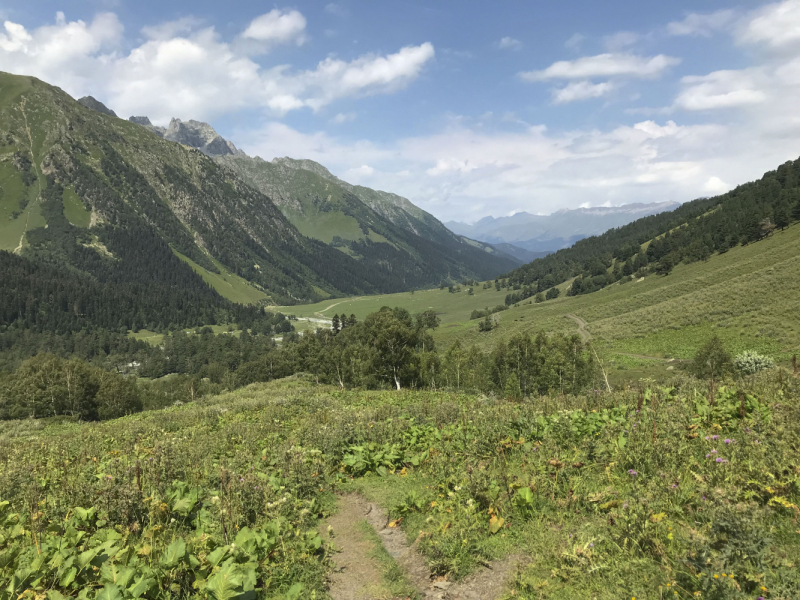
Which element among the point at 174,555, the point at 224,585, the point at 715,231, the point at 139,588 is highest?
the point at 715,231

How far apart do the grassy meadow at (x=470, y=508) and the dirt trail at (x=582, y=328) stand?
266 feet

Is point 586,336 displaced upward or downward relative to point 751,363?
downward

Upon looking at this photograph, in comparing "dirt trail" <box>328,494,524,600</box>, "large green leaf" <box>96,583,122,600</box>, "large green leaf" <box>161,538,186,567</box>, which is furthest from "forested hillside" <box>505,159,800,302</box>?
"large green leaf" <box>96,583,122,600</box>

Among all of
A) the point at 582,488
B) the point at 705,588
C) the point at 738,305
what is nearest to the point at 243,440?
the point at 582,488

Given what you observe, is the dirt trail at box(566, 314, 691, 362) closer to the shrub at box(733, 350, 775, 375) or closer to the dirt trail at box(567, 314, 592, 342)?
the dirt trail at box(567, 314, 592, 342)

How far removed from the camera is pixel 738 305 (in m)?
67.8

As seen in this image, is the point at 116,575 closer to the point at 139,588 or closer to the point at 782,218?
the point at 139,588

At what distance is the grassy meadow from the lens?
17.3ft

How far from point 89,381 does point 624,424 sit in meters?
88.3

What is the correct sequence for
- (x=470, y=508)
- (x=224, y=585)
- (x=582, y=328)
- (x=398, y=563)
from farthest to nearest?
(x=582, y=328) < (x=470, y=508) < (x=398, y=563) < (x=224, y=585)

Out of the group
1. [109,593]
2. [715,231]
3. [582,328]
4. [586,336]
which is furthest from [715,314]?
[715,231]

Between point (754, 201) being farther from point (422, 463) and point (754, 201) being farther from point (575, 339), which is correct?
→ point (422, 463)

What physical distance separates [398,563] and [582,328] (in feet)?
341

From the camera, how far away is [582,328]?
10038 centimetres
